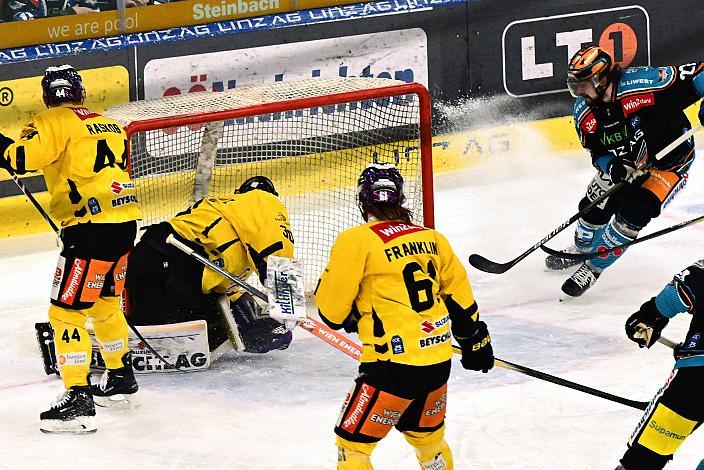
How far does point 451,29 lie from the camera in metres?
7.33

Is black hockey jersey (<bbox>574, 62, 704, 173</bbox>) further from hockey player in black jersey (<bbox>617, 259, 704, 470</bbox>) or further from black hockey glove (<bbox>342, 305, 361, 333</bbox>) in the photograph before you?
black hockey glove (<bbox>342, 305, 361, 333</bbox>)

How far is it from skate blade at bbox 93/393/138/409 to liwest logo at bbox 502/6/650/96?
382 cm

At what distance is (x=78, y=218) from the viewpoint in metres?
4.21

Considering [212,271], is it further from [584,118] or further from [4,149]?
[584,118]

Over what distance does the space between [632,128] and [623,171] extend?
0.19m

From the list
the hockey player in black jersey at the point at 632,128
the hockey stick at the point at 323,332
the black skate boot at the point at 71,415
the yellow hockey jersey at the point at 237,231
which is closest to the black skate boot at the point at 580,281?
the hockey player in black jersey at the point at 632,128

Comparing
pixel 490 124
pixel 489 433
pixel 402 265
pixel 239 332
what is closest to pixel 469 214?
pixel 490 124

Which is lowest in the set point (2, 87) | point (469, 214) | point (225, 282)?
point (469, 214)

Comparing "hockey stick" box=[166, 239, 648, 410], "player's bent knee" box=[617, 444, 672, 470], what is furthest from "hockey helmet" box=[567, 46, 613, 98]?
"player's bent knee" box=[617, 444, 672, 470]

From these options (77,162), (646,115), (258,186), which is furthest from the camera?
(646,115)

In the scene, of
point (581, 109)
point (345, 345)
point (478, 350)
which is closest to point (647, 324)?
point (478, 350)

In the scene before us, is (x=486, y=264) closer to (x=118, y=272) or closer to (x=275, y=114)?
(x=275, y=114)

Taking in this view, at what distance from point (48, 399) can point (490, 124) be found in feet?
12.2

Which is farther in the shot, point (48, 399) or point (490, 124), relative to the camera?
point (490, 124)
